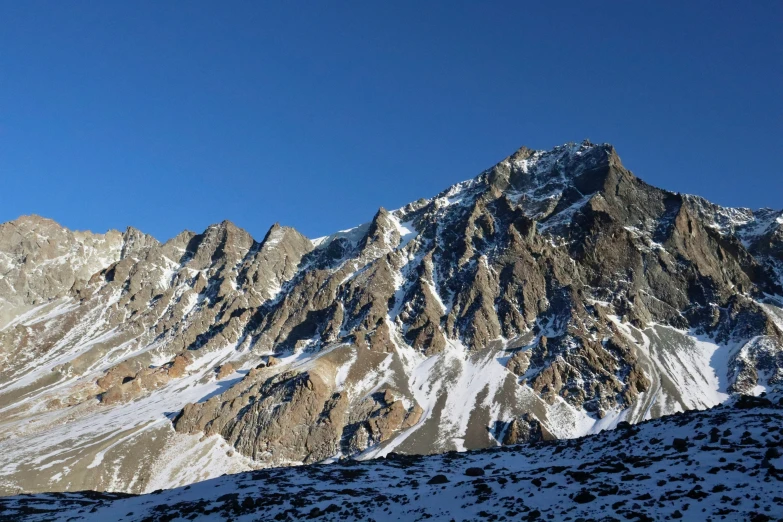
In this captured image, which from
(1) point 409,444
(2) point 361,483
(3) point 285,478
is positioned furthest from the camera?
(1) point 409,444

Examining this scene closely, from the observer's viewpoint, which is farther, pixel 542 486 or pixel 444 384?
pixel 444 384

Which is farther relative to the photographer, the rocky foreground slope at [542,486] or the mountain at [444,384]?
the mountain at [444,384]

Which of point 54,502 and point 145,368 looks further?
point 145,368

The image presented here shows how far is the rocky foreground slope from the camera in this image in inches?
841

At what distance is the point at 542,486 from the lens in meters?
26.7

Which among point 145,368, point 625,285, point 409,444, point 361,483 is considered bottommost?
point 409,444

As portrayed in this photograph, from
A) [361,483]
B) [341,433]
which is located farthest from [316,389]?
[361,483]

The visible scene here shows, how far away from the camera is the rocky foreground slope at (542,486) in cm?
2136

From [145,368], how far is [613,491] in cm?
20386

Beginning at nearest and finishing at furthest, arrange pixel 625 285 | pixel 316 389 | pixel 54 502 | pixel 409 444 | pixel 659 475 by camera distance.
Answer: pixel 659 475
pixel 54 502
pixel 409 444
pixel 316 389
pixel 625 285

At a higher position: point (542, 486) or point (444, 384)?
point (444, 384)

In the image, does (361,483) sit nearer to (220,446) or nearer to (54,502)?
(54,502)

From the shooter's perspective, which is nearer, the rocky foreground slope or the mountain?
the rocky foreground slope

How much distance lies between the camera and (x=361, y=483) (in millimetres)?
36844
